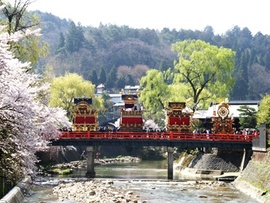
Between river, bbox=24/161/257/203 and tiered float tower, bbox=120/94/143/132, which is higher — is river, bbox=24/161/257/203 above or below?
below

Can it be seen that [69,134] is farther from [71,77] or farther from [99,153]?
[99,153]

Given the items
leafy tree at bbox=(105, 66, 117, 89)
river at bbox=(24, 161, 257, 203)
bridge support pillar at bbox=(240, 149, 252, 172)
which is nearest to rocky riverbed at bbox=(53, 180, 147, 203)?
river at bbox=(24, 161, 257, 203)

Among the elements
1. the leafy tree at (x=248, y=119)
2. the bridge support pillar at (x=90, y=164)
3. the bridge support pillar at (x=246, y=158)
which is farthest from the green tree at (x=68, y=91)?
the bridge support pillar at (x=246, y=158)

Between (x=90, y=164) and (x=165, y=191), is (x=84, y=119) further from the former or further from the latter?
(x=165, y=191)

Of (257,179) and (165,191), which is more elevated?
(257,179)

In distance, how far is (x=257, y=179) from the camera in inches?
1515

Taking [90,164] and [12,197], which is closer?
[12,197]

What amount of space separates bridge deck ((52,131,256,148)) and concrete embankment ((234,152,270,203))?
7165mm

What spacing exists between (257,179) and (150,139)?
17.0 meters

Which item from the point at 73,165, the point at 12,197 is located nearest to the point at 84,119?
the point at 73,165

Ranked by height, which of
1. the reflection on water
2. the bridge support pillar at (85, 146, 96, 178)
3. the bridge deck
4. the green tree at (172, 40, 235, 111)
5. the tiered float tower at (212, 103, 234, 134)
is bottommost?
the reflection on water

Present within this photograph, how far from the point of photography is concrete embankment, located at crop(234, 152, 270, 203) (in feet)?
113

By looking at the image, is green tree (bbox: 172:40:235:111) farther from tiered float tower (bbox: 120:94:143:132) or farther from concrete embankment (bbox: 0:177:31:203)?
concrete embankment (bbox: 0:177:31:203)

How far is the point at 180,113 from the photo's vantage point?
→ 60562mm
